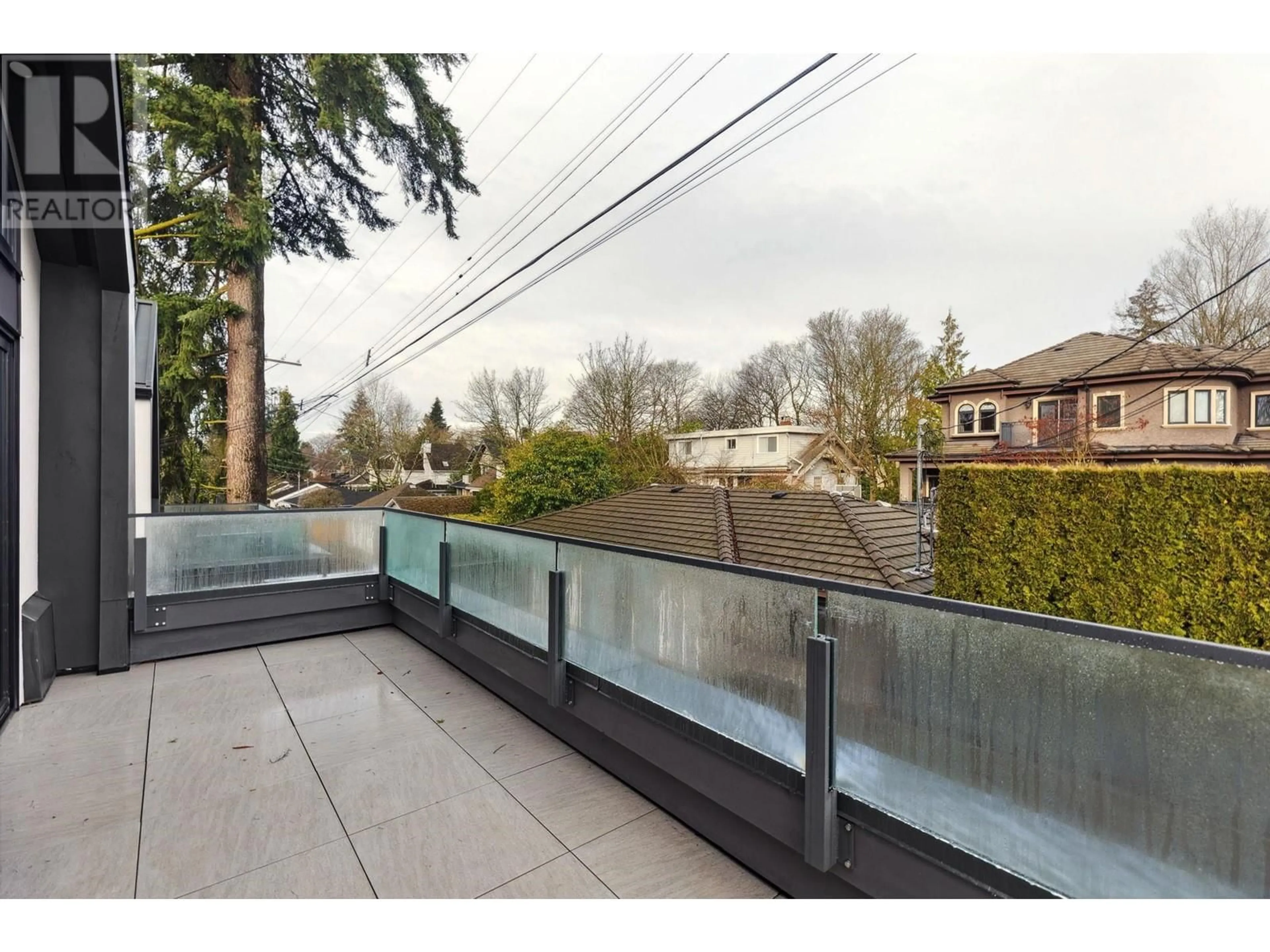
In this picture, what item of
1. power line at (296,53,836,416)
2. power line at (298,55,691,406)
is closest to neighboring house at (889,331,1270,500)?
power line at (298,55,691,406)

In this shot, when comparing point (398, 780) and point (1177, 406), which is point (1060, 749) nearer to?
point (398, 780)

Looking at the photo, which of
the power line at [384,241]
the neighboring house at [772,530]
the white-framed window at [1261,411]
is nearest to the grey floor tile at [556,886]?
the neighboring house at [772,530]

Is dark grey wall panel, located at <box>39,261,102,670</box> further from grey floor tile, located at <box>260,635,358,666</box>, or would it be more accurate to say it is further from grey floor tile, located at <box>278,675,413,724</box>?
grey floor tile, located at <box>278,675,413,724</box>

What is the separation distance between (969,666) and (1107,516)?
538cm

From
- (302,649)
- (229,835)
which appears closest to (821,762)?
(229,835)

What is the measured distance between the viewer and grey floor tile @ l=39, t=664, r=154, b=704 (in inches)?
128

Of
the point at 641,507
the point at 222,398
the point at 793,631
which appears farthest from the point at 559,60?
the point at 222,398

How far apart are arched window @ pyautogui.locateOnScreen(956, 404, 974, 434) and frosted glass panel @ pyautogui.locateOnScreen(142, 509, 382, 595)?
695 inches

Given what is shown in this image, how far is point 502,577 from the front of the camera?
3096 mm

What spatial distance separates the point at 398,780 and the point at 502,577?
3.43 ft

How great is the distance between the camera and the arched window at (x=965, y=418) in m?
17.4

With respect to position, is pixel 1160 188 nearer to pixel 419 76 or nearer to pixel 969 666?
pixel 419 76

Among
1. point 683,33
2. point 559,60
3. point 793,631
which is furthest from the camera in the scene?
point 559,60

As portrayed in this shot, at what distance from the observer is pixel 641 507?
8.36m
